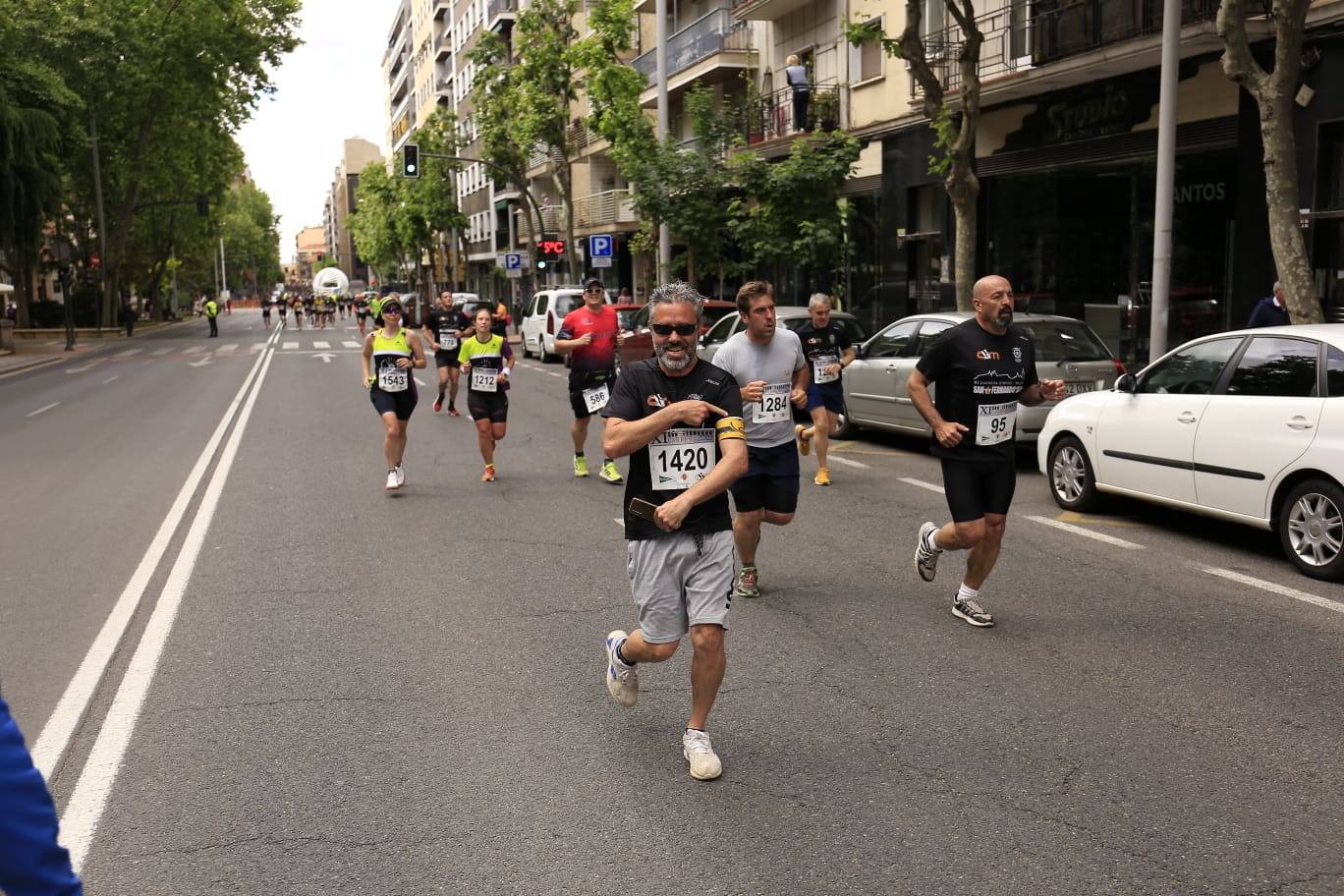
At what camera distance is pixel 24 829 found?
2.37 metres

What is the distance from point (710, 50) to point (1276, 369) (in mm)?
25992

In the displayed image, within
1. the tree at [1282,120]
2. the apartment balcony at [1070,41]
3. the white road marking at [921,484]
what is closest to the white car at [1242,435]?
the white road marking at [921,484]

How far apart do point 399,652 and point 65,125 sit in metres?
38.5

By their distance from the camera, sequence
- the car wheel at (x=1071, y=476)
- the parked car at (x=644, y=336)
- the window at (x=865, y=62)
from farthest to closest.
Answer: the window at (x=865, y=62) → the parked car at (x=644, y=336) → the car wheel at (x=1071, y=476)

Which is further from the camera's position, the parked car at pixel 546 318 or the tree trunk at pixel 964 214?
the parked car at pixel 546 318

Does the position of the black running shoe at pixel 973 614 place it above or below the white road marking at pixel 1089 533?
above

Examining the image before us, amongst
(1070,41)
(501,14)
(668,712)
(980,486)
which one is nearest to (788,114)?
(1070,41)

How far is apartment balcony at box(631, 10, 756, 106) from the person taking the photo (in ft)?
102

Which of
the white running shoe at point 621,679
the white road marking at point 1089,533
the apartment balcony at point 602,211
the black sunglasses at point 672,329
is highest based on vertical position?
the apartment balcony at point 602,211

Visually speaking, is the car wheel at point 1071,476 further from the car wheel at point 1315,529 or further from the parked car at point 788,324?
the parked car at point 788,324

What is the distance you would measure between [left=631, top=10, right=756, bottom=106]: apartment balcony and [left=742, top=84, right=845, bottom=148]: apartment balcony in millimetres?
1953

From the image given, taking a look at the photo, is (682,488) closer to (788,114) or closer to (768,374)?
(768,374)

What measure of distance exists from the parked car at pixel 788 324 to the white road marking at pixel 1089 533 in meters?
4.14

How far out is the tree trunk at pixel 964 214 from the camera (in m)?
15.9
